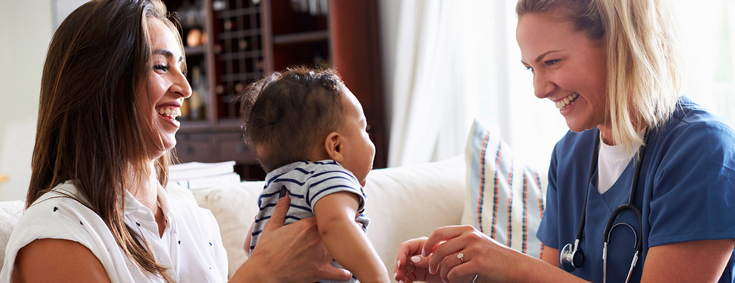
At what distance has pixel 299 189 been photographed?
1.08 metres

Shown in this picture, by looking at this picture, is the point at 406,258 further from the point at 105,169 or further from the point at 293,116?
the point at 105,169

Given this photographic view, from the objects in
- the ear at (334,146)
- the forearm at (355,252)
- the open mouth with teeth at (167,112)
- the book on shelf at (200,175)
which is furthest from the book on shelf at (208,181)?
the forearm at (355,252)

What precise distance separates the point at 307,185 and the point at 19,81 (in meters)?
5.37

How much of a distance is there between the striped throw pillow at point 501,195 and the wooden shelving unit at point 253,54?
1.34 meters

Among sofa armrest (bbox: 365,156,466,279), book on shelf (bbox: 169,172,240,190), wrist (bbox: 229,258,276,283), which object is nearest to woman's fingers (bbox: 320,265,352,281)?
wrist (bbox: 229,258,276,283)

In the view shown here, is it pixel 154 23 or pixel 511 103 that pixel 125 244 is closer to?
pixel 154 23

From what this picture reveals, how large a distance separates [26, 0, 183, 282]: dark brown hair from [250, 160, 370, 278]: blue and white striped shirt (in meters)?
0.27

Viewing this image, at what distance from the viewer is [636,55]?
1.12 m

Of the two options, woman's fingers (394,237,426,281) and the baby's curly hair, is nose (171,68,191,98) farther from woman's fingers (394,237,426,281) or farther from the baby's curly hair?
woman's fingers (394,237,426,281)

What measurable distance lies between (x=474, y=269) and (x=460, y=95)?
2.02m

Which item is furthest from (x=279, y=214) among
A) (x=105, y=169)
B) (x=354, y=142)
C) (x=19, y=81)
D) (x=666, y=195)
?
(x=19, y=81)

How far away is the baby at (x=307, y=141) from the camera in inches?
41.4

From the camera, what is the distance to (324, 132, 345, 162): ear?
1.11 metres

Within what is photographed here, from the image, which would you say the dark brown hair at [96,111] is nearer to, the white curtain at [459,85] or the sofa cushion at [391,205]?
the sofa cushion at [391,205]
